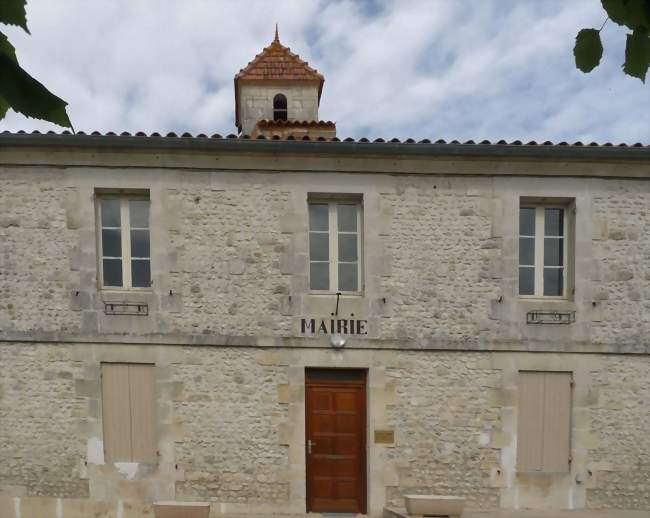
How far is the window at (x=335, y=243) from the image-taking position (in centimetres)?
601

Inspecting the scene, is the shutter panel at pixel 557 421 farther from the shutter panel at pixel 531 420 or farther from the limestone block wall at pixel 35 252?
the limestone block wall at pixel 35 252

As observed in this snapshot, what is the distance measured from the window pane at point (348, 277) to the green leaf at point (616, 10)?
15.9 feet

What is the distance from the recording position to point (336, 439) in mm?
5980

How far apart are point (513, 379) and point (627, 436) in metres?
1.69

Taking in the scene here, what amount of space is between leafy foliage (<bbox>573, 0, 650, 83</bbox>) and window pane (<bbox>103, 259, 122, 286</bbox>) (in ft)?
19.3

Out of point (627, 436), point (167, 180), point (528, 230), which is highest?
point (167, 180)

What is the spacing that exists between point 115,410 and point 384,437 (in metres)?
3.62

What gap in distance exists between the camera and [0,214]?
5770 mm

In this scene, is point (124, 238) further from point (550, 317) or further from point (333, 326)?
point (550, 317)

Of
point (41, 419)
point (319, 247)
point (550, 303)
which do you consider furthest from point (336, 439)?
point (41, 419)

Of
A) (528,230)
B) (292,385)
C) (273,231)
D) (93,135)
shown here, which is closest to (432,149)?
(528,230)

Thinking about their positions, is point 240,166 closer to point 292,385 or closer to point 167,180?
point 167,180

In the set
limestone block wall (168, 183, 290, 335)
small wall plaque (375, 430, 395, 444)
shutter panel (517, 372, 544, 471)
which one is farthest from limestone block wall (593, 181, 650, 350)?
limestone block wall (168, 183, 290, 335)

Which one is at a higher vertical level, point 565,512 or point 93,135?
point 93,135
